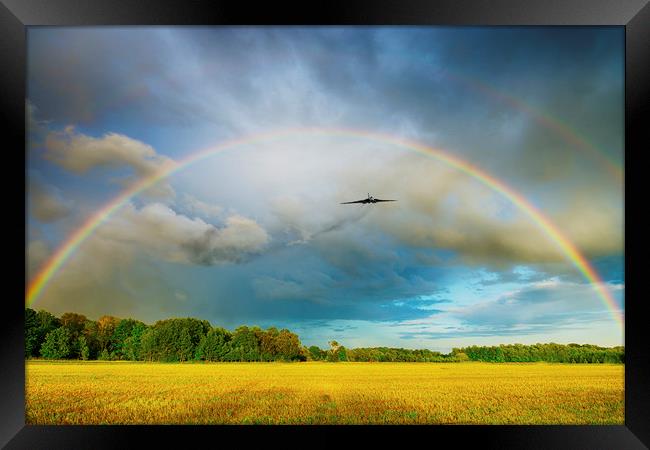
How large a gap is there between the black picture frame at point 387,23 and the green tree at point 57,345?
30.7 metres

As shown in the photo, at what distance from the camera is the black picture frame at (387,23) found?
6.98 meters

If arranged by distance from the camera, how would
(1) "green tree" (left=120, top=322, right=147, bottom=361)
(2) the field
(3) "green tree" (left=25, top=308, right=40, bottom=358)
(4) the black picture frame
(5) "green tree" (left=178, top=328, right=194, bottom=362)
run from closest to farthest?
(4) the black picture frame < (2) the field < (3) "green tree" (left=25, top=308, right=40, bottom=358) < (5) "green tree" (left=178, top=328, right=194, bottom=362) < (1) "green tree" (left=120, top=322, right=147, bottom=361)

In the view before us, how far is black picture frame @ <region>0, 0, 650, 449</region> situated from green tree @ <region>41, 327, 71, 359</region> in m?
30.7

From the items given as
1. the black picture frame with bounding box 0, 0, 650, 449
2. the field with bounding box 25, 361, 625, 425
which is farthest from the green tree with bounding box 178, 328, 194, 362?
the black picture frame with bounding box 0, 0, 650, 449

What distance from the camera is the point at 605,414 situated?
37.9ft

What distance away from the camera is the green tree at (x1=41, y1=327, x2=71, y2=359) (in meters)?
34.2

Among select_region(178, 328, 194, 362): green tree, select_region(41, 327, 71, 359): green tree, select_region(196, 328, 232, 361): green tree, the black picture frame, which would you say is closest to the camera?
the black picture frame

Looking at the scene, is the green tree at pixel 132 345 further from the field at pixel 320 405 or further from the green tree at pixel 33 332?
the field at pixel 320 405

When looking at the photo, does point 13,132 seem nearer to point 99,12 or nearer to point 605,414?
point 99,12

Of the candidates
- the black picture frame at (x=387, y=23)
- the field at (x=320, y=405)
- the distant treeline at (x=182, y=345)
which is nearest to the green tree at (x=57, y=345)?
the distant treeline at (x=182, y=345)

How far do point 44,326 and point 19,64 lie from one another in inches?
1239

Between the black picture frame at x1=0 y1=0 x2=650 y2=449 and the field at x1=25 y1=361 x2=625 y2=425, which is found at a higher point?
the black picture frame at x1=0 y1=0 x2=650 y2=449

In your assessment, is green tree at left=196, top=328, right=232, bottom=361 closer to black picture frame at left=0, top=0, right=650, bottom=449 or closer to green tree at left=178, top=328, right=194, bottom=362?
green tree at left=178, top=328, right=194, bottom=362

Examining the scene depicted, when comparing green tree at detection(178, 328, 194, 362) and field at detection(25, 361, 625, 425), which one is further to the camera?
green tree at detection(178, 328, 194, 362)
